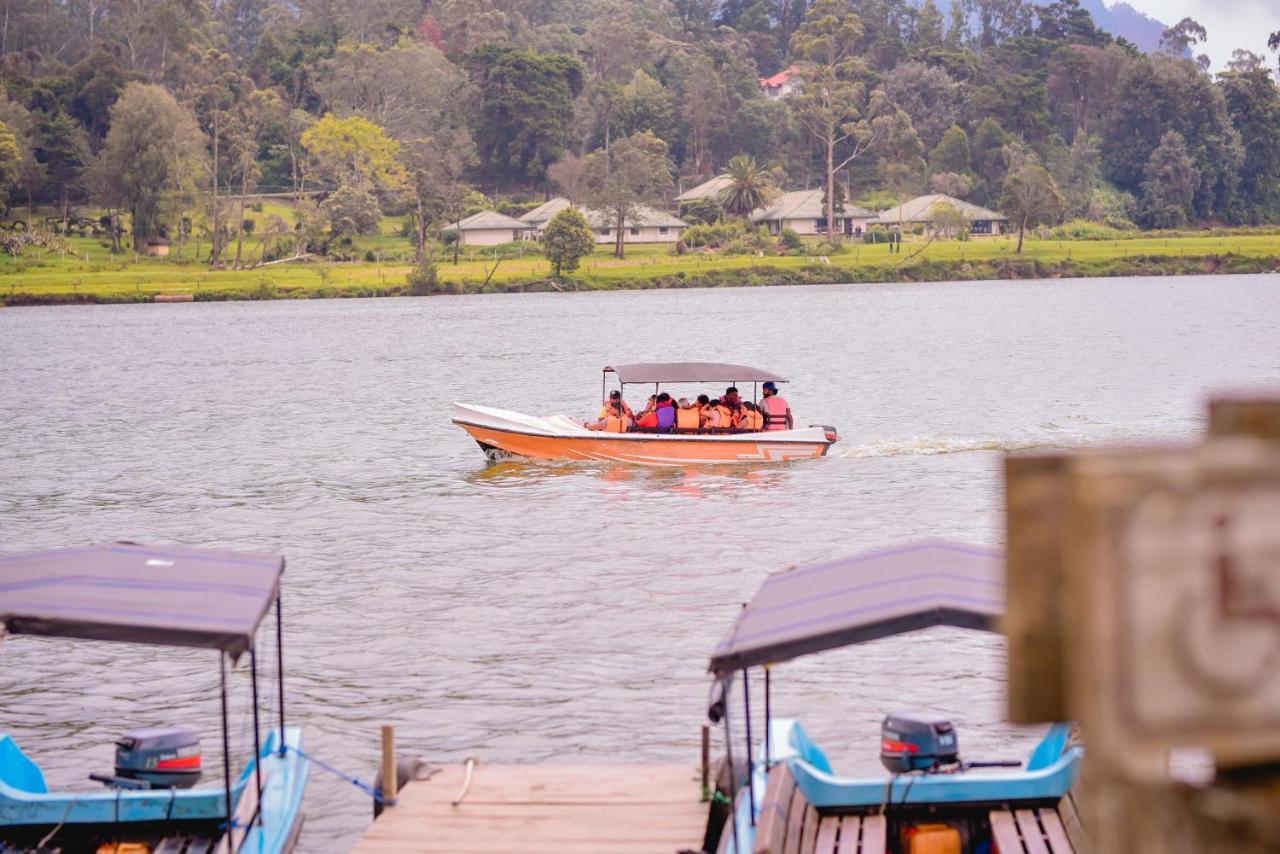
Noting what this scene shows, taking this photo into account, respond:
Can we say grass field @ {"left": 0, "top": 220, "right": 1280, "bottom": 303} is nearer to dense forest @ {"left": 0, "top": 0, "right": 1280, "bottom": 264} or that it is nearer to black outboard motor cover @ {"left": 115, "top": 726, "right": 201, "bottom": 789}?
dense forest @ {"left": 0, "top": 0, "right": 1280, "bottom": 264}

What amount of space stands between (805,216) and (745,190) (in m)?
4.90

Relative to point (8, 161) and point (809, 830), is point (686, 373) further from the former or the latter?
point (8, 161)

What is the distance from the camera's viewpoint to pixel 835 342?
69625 mm

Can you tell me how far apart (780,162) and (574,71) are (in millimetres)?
18741

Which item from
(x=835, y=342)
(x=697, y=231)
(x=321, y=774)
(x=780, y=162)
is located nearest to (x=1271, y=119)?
(x=780, y=162)

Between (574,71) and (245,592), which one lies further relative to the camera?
(574,71)

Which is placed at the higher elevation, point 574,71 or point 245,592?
point 574,71

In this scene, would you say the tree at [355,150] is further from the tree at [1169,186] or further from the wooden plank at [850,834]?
the wooden plank at [850,834]

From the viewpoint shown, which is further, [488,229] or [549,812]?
[488,229]

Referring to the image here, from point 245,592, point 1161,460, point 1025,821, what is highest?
point 1161,460

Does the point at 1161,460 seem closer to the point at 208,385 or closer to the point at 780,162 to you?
the point at 208,385

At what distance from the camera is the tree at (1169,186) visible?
411ft

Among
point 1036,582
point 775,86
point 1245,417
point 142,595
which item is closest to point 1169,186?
point 775,86

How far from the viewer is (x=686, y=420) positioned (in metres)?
29.0
